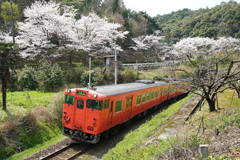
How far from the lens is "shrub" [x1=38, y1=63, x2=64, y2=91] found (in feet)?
52.3

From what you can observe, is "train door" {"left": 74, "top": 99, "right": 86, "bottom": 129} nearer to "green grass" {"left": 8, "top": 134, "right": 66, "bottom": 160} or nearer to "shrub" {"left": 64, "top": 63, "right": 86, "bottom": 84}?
"green grass" {"left": 8, "top": 134, "right": 66, "bottom": 160}

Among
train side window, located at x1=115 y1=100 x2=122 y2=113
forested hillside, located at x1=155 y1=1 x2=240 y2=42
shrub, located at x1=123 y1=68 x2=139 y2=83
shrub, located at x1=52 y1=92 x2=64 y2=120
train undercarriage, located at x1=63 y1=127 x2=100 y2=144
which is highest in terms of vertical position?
forested hillside, located at x1=155 y1=1 x2=240 y2=42

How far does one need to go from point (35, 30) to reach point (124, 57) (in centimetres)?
2221

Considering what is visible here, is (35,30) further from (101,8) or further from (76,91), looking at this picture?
(101,8)

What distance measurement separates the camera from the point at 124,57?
4047cm

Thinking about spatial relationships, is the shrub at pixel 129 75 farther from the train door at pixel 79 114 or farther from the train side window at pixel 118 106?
the train door at pixel 79 114

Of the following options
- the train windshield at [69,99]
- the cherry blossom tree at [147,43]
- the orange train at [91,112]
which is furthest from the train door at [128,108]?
the cherry blossom tree at [147,43]

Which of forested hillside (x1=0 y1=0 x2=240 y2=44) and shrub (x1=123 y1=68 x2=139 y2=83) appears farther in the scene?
forested hillside (x1=0 y1=0 x2=240 y2=44)

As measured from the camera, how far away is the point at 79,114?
8.41 metres

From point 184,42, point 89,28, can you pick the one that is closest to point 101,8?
point 184,42

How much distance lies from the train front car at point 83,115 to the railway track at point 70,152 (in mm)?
394

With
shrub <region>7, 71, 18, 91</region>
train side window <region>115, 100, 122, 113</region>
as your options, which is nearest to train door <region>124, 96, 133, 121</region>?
train side window <region>115, 100, 122, 113</region>

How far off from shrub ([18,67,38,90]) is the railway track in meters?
9.64

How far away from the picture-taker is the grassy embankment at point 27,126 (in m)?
7.87
